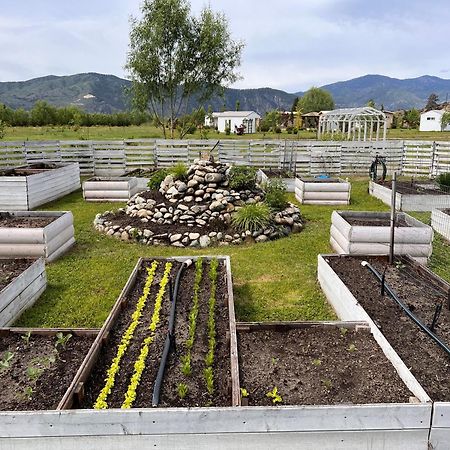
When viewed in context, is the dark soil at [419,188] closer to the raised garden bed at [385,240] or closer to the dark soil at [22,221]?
the raised garden bed at [385,240]

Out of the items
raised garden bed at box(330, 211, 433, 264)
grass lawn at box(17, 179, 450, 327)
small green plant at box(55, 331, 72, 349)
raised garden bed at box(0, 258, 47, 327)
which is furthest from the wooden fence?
small green plant at box(55, 331, 72, 349)

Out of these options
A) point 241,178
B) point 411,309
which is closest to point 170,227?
point 241,178

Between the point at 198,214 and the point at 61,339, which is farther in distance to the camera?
the point at 198,214

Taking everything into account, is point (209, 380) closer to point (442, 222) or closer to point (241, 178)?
point (241, 178)

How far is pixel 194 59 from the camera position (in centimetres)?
2278

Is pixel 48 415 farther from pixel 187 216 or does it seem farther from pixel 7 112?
pixel 7 112

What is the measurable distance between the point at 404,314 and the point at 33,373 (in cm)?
363

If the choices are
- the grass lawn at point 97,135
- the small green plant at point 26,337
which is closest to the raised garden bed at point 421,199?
the small green plant at point 26,337

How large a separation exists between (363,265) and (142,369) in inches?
132

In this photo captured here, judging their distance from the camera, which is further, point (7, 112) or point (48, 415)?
point (7, 112)

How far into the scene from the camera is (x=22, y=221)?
7.37 meters

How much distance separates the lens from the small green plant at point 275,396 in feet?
10.0

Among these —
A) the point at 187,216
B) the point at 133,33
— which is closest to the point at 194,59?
the point at 133,33

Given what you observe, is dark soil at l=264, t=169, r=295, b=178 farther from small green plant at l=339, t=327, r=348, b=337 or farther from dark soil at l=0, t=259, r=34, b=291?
small green plant at l=339, t=327, r=348, b=337
